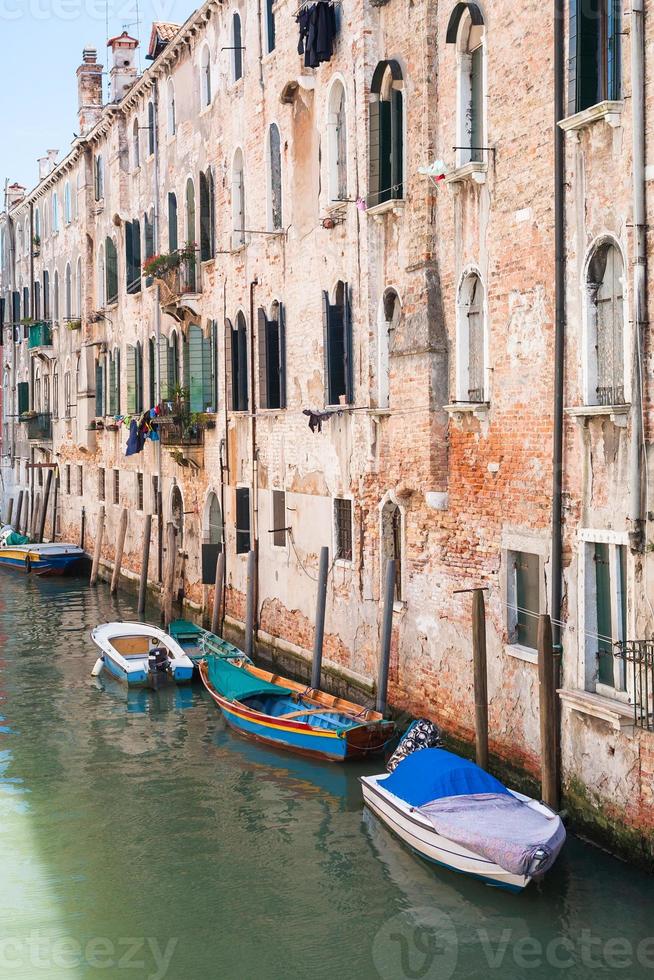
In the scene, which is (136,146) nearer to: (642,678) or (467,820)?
(467,820)

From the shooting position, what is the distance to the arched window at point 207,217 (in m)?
21.0

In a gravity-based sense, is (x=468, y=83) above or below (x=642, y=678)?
above

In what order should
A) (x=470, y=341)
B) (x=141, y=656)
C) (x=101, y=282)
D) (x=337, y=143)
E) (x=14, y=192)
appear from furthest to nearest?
1. (x=14, y=192)
2. (x=101, y=282)
3. (x=141, y=656)
4. (x=337, y=143)
5. (x=470, y=341)

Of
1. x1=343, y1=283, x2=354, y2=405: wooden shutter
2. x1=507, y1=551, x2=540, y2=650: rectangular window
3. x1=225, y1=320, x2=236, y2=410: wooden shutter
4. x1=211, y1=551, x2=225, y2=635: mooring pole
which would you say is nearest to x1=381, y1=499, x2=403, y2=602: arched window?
x1=343, y1=283, x2=354, y2=405: wooden shutter

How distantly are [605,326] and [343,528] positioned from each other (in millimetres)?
6295

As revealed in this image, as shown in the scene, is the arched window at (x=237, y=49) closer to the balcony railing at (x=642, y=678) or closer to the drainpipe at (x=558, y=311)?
the drainpipe at (x=558, y=311)

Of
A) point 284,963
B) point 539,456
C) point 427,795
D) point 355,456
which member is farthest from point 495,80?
point 284,963

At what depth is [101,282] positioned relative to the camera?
29875 millimetres

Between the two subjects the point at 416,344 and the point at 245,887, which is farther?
the point at 416,344

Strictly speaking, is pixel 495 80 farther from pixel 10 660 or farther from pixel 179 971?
pixel 10 660

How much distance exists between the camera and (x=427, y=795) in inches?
410

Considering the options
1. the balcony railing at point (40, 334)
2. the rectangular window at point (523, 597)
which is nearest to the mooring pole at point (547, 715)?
the rectangular window at point (523, 597)

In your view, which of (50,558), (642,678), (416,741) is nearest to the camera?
(642,678)

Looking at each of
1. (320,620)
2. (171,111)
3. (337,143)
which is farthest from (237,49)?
(320,620)
